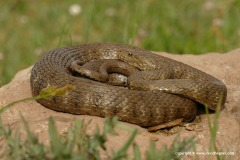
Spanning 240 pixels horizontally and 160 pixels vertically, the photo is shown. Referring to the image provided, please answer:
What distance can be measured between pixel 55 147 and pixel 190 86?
2594mm

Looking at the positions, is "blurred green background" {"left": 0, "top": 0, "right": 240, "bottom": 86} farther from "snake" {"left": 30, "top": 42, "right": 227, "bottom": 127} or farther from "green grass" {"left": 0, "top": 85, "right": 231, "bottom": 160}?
"green grass" {"left": 0, "top": 85, "right": 231, "bottom": 160}

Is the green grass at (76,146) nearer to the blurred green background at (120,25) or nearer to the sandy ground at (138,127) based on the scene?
the sandy ground at (138,127)

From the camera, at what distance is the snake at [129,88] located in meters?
5.68

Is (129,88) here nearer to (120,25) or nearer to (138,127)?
(138,127)

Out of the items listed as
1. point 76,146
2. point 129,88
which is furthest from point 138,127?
point 76,146

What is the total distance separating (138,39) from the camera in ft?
32.8

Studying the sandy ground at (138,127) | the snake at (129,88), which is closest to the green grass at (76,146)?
the sandy ground at (138,127)

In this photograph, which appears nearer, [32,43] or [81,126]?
[81,126]

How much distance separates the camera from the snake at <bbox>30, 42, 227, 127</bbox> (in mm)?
5676

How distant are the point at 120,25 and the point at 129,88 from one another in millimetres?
5651

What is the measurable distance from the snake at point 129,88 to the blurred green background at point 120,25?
8.21 feet

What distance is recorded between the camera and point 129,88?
20.6 feet

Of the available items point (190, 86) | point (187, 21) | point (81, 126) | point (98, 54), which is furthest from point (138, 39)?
point (81, 126)

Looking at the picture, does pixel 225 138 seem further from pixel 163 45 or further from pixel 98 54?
pixel 163 45
